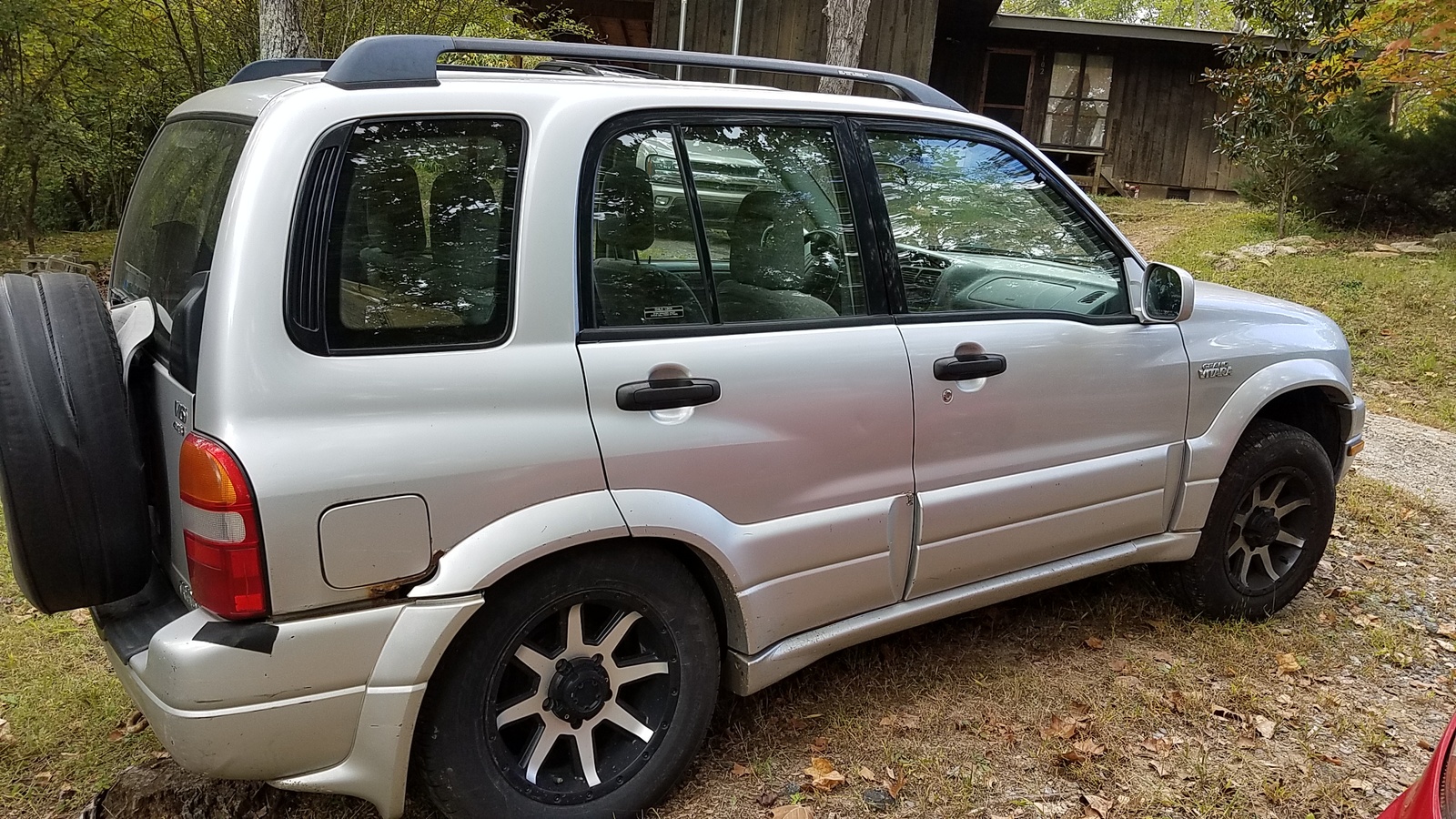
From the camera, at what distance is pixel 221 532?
1932 mm

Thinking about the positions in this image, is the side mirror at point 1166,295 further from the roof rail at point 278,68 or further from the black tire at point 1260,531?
the roof rail at point 278,68

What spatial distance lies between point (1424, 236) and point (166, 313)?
46.6ft

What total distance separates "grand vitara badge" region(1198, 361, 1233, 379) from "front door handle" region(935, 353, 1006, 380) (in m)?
0.95

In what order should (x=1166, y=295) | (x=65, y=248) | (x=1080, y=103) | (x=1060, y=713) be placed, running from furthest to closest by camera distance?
(x=1080, y=103)
(x=65, y=248)
(x=1166, y=295)
(x=1060, y=713)

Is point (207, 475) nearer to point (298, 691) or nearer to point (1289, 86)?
point (298, 691)

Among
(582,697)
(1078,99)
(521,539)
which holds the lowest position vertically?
(582,697)

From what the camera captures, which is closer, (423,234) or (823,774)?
(423,234)

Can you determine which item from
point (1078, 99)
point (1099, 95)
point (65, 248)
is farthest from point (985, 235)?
point (1099, 95)

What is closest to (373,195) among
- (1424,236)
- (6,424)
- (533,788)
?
(6,424)

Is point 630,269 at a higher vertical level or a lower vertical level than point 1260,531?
higher

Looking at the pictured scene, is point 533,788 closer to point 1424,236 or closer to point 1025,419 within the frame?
point 1025,419

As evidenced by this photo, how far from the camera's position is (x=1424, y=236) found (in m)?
12.3

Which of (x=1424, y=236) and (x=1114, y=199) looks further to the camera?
(x=1114, y=199)

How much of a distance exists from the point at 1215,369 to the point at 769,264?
174 centimetres
